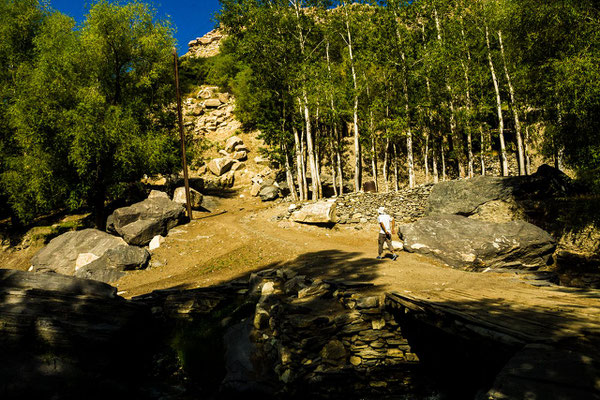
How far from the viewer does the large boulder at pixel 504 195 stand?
1641cm

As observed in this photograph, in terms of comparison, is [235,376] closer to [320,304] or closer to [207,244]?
[320,304]

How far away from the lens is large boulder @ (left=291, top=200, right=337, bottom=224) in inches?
792

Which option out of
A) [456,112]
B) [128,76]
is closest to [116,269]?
[128,76]

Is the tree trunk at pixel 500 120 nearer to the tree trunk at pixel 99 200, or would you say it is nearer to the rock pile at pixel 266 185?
the rock pile at pixel 266 185

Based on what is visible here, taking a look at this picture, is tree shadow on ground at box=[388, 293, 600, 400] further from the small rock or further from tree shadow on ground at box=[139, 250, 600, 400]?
the small rock

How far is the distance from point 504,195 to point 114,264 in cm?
2216

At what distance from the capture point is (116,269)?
15836 millimetres

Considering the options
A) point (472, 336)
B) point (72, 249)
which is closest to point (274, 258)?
point (472, 336)

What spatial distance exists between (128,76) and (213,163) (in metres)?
16.0

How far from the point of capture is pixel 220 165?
38812 millimetres

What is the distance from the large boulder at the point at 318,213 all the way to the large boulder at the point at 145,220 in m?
8.92

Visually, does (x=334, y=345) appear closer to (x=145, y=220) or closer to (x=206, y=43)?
(x=145, y=220)

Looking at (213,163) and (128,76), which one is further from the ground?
(128,76)

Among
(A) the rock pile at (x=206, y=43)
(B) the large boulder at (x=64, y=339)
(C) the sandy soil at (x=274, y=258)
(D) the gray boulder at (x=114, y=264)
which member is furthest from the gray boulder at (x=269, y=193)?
(A) the rock pile at (x=206, y=43)
